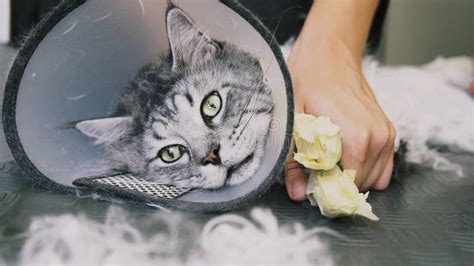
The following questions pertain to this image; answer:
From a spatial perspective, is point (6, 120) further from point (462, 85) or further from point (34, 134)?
point (462, 85)

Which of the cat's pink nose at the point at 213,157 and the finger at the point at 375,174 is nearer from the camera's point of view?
the cat's pink nose at the point at 213,157

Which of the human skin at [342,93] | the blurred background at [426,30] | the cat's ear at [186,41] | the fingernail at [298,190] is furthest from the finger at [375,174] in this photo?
the blurred background at [426,30]

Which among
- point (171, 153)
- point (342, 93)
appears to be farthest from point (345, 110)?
point (171, 153)

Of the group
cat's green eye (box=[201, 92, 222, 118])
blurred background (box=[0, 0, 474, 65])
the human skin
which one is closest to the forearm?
the human skin

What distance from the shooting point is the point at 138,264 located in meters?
0.65

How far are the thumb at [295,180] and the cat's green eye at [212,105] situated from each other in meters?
0.15

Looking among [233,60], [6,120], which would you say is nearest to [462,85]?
[233,60]

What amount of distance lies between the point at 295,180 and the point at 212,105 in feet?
0.63

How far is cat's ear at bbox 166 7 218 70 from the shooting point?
0.73 metres

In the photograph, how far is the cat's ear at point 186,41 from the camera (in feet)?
2.41

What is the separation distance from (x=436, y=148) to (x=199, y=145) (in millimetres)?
790

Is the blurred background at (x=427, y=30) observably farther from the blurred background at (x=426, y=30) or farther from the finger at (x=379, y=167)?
the finger at (x=379, y=167)

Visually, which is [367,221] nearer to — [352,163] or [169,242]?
[352,163]

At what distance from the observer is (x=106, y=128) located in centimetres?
84
